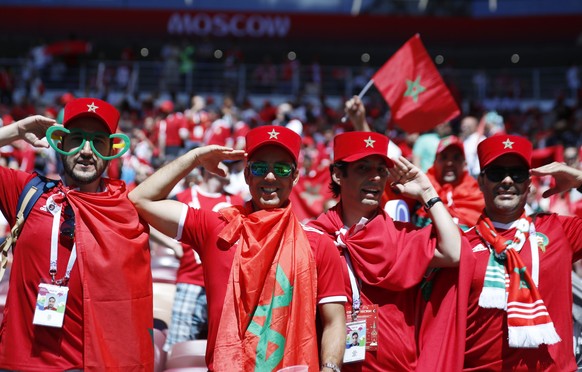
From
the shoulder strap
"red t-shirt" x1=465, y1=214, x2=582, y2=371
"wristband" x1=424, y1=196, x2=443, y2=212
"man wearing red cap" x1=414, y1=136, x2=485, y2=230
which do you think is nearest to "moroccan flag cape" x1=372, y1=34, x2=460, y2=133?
"man wearing red cap" x1=414, y1=136, x2=485, y2=230

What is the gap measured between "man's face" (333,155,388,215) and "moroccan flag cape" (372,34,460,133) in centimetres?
240

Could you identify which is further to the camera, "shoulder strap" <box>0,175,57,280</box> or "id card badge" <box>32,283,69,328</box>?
"shoulder strap" <box>0,175,57,280</box>

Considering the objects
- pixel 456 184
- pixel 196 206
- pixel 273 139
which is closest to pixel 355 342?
pixel 273 139

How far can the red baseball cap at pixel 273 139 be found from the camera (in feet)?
11.3

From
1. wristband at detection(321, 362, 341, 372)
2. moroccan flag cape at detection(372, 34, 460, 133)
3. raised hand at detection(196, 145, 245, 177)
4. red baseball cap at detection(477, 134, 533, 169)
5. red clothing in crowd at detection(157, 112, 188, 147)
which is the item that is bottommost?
wristband at detection(321, 362, 341, 372)

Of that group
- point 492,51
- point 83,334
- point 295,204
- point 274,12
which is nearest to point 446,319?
point 83,334

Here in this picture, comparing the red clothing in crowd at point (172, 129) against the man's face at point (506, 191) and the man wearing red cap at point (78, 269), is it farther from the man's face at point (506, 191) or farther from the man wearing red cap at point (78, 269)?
the man's face at point (506, 191)

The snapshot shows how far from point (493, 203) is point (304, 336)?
1.26 meters

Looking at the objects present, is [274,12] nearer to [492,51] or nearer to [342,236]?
[492,51]

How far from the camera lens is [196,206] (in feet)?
19.9

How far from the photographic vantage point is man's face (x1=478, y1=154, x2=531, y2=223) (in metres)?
3.85

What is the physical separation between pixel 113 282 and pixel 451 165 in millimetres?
2755

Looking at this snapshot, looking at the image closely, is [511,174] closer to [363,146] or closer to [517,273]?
[517,273]

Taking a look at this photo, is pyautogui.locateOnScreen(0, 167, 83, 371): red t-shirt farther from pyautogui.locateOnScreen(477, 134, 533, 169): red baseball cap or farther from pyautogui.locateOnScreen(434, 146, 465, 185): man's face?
pyautogui.locateOnScreen(434, 146, 465, 185): man's face
